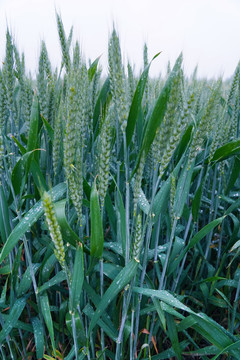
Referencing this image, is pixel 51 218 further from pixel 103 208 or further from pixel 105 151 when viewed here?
pixel 103 208

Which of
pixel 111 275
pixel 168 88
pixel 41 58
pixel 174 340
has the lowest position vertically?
pixel 174 340

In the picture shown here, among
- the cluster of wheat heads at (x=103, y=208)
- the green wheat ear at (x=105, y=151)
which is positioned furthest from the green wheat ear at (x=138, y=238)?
the green wheat ear at (x=105, y=151)

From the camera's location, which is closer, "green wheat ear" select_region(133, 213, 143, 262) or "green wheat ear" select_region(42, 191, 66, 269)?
"green wheat ear" select_region(42, 191, 66, 269)

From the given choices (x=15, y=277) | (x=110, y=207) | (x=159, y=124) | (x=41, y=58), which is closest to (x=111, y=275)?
(x=110, y=207)

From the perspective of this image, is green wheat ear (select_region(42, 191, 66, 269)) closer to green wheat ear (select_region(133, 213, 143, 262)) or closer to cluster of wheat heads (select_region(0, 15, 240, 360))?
cluster of wheat heads (select_region(0, 15, 240, 360))

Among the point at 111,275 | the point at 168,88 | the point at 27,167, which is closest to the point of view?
the point at 168,88

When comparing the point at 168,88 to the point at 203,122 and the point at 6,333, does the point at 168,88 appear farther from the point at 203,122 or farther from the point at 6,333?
the point at 6,333

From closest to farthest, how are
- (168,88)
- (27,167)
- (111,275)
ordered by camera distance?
(168,88)
(27,167)
(111,275)

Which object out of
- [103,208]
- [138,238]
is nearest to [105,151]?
[138,238]

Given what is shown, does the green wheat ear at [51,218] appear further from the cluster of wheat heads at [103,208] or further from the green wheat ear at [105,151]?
the green wheat ear at [105,151]

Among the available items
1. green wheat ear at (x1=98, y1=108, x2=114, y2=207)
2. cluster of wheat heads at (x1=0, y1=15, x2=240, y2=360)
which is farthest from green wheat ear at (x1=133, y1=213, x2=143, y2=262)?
green wheat ear at (x1=98, y1=108, x2=114, y2=207)

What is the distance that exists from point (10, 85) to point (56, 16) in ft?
1.01

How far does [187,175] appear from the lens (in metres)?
0.90

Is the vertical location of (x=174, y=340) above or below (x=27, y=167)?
below
